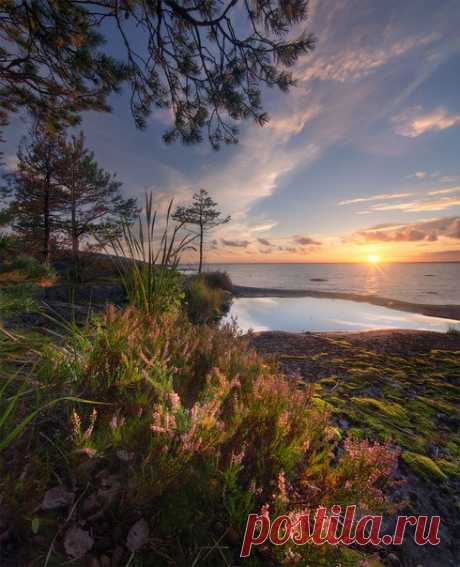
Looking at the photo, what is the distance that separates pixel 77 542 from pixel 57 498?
221 millimetres

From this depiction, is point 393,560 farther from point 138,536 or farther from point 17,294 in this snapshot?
point 17,294

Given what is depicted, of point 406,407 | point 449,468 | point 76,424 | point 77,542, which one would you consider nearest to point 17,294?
point 76,424

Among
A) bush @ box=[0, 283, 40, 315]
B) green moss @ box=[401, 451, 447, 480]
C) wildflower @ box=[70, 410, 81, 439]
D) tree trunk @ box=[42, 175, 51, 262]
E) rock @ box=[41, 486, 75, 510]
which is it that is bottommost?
green moss @ box=[401, 451, 447, 480]

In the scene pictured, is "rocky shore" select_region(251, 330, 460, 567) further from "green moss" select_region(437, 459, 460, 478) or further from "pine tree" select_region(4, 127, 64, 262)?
"pine tree" select_region(4, 127, 64, 262)

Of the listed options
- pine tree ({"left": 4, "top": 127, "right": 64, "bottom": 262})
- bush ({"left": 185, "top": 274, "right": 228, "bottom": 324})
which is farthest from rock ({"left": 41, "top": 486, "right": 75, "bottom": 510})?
pine tree ({"left": 4, "top": 127, "right": 64, "bottom": 262})

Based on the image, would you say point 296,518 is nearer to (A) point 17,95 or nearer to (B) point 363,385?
(B) point 363,385

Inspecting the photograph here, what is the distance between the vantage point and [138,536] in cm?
104

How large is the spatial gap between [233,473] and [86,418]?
104 cm

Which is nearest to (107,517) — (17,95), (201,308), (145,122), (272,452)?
(272,452)

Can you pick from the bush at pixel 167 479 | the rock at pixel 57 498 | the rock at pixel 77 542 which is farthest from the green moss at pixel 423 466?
the rock at pixel 57 498

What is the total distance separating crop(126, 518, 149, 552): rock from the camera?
1.00 m

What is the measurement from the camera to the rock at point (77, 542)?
3.13 ft

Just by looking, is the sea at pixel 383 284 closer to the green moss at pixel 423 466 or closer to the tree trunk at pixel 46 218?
the tree trunk at pixel 46 218

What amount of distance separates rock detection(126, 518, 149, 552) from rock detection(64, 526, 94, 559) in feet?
0.49
